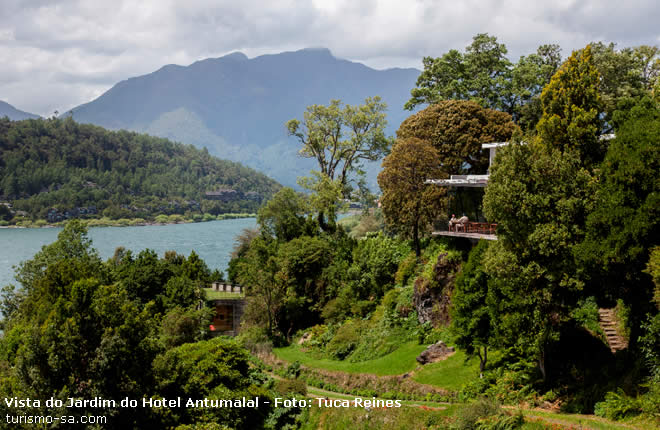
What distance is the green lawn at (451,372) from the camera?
2023 cm

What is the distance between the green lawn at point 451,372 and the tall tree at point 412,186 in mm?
8546

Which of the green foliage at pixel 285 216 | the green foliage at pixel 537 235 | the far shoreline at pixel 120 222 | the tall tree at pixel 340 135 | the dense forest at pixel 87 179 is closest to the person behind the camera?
the green foliage at pixel 537 235

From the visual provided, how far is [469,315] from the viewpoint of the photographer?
63.4 feet

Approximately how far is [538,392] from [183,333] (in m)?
21.4

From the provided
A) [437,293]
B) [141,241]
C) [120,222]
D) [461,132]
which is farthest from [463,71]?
[120,222]

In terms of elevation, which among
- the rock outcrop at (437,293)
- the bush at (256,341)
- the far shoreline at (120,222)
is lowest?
the bush at (256,341)

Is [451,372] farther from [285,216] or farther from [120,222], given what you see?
[120,222]

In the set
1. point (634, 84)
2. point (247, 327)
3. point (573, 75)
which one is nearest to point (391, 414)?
point (573, 75)

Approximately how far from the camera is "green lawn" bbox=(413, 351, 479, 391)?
66.4ft

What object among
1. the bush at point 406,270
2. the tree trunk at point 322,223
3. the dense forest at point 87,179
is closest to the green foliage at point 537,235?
the bush at point 406,270

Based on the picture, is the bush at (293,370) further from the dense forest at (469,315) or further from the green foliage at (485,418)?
the green foliage at (485,418)

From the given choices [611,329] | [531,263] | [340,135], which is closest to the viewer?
[531,263]

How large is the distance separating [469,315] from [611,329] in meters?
4.61

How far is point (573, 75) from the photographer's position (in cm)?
1839
